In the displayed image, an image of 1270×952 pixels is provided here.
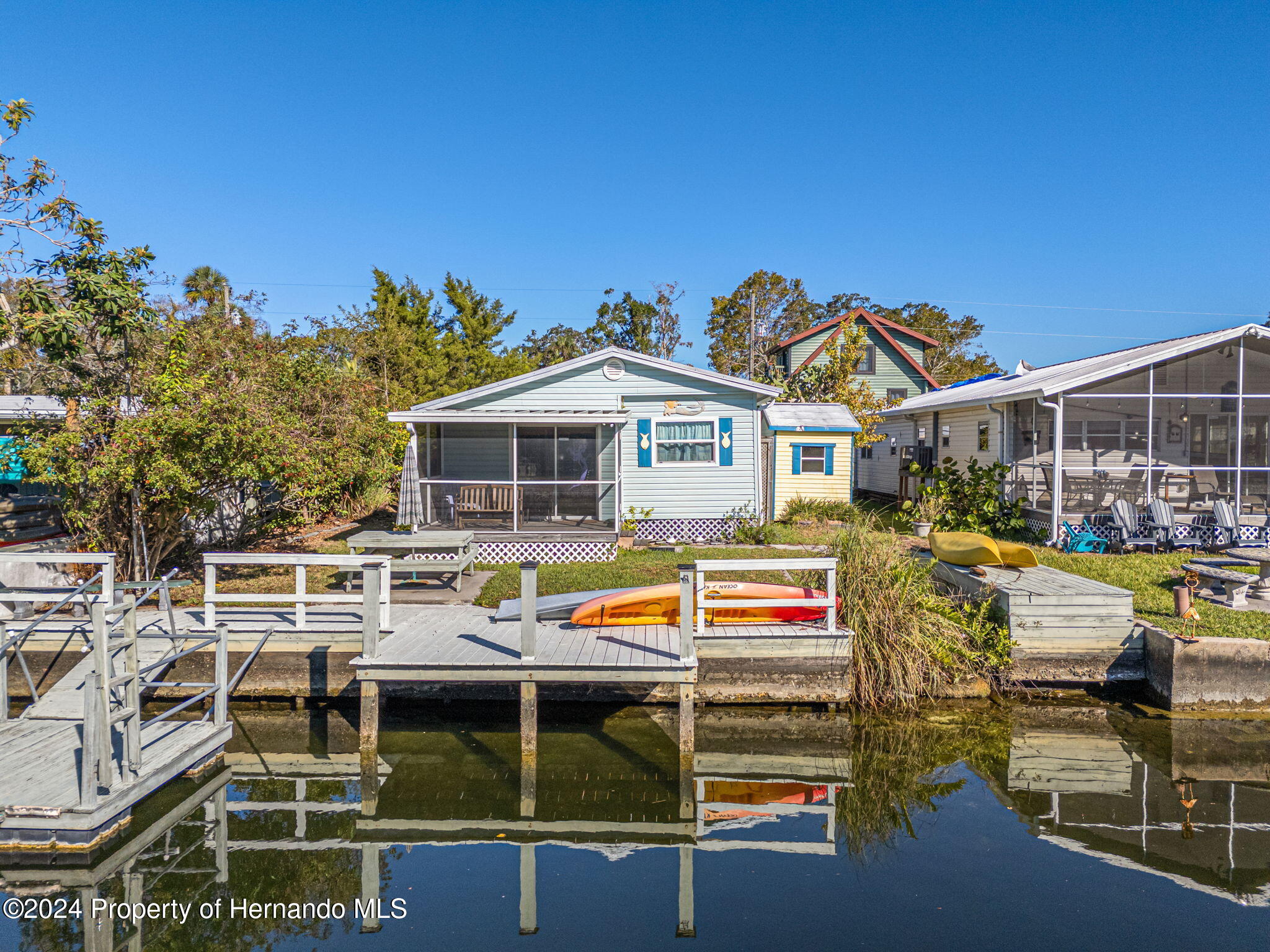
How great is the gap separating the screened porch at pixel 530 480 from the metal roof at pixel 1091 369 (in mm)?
8392

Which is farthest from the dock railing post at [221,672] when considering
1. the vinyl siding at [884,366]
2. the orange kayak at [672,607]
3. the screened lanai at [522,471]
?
the vinyl siding at [884,366]

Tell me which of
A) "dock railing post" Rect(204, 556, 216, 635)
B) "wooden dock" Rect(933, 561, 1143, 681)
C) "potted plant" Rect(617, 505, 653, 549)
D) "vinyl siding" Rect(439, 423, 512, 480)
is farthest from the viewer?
"vinyl siding" Rect(439, 423, 512, 480)

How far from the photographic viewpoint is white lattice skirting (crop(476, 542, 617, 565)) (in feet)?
49.3

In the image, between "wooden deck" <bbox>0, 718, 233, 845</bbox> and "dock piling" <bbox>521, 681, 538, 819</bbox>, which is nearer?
"wooden deck" <bbox>0, 718, 233, 845</bbox>

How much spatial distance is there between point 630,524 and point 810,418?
6682 mm

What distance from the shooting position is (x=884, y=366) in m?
37.1

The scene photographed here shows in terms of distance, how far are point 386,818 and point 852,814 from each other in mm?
4119

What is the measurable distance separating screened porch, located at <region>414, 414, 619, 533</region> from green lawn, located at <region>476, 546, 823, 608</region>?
1.26 m

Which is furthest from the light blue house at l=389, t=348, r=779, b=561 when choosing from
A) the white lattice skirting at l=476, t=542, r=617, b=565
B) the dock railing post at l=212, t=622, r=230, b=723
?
the dock railing post at l=212, t=622, r=230, b=723

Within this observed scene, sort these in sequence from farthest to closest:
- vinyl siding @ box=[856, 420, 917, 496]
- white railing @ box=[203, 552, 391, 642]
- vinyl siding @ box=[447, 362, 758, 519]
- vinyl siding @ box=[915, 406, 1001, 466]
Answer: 1. vinyl siding @ box=[856, 420, 917, 496]
2. vinyl siding @ box=[915, 406, 1001, 466]
3. vinyl siding @ box=[447, 362, 758, 519]
4. white railing @ box=[203, 552, 391, 642]

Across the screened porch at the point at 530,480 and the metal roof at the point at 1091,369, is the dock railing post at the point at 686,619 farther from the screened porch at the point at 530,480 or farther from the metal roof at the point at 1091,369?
the metal roof at the point at 1091,369

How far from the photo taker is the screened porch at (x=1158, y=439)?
15.6 metres

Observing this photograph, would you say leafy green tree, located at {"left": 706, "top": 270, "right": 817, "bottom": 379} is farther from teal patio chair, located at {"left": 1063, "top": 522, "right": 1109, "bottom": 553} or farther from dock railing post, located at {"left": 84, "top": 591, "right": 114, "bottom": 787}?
dock railing post, located at {"left": 84, "top": 591, "right": 114, "bottom": 787}

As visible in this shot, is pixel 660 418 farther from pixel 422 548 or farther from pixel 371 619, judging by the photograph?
pixel 371 619
